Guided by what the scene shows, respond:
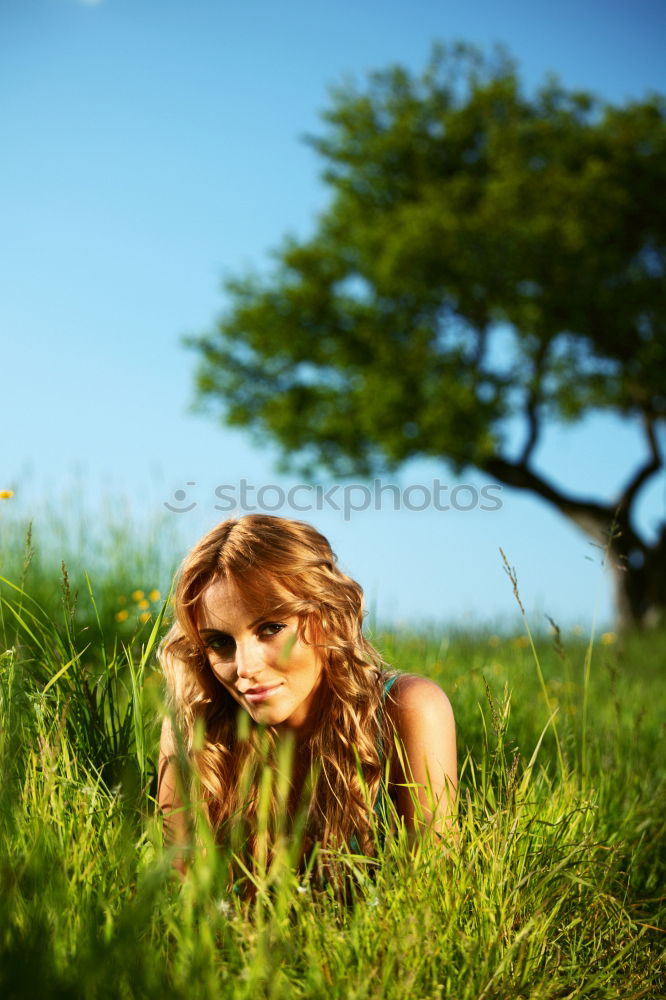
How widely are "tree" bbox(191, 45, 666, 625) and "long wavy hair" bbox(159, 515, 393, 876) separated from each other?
12.5m

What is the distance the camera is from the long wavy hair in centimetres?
281

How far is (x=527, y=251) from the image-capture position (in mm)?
15820

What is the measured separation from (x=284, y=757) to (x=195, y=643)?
1659 mm

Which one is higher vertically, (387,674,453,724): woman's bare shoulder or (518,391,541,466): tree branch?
(518,391,541,466): tree branch

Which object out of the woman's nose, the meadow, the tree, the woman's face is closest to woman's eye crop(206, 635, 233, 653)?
the woman's face

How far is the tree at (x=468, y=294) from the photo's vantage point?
52.1 feet

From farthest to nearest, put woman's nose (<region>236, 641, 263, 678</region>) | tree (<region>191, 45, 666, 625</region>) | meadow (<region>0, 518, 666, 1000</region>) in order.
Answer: tree (<region>191, 45, 666, 625</region>), woman's nose (<region>236, 641, 263, 678</region>), meadow (<region>0, 518, 666, 1000</region>)

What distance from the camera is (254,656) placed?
2680 millimetres

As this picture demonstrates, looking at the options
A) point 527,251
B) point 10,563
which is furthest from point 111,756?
point 527,251

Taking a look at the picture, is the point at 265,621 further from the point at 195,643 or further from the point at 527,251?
the point at 527,251

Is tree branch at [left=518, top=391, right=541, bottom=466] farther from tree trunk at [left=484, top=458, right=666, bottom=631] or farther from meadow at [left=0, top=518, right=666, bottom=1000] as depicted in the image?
meadow at [left=0, top=518, right=666, bottom=1000]

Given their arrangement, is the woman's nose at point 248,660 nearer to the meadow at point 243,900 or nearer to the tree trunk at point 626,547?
the meadow at point 243,900

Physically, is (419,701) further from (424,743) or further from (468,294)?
(468,294)

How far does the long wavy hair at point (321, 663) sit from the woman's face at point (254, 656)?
0.13 ft
